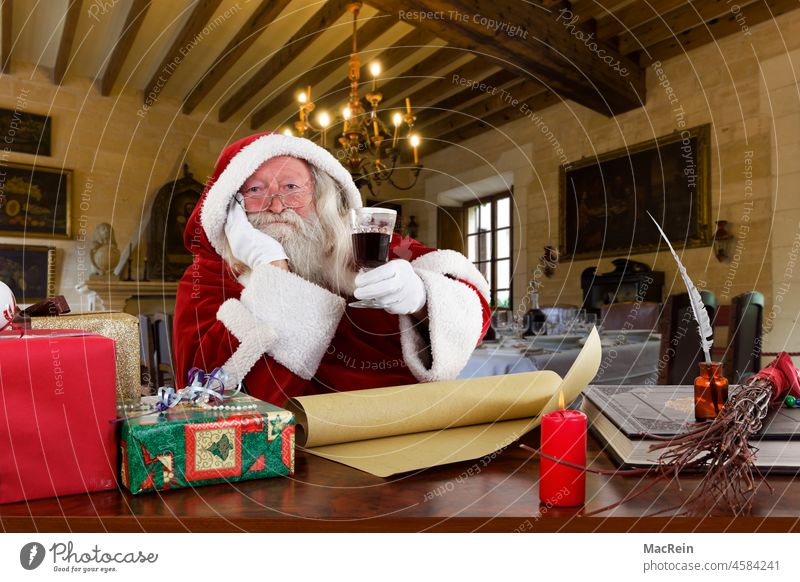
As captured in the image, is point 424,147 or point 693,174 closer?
point 693,174

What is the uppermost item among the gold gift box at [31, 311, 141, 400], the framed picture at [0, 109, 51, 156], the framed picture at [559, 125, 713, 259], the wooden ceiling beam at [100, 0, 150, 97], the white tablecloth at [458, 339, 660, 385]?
the wooden ceiling beam at [100, 0, 150, 97]

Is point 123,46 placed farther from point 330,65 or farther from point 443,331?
point 443,331

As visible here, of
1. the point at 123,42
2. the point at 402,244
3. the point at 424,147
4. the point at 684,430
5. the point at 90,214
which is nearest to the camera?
the point at 684,430

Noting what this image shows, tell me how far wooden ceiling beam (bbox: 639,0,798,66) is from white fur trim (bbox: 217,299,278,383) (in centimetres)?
461

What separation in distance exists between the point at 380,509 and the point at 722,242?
5.18m

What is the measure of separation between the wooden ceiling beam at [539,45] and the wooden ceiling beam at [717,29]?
10.4 inches

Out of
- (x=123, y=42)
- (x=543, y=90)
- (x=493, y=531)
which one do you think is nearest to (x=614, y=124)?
(x=543, y=90)

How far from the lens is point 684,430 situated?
657mm

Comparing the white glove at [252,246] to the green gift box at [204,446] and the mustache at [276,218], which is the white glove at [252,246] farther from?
the green gift box at [204,446]

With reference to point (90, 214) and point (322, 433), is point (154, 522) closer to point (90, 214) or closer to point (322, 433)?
point (322, 433)

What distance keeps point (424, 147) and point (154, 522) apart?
21.4 feet

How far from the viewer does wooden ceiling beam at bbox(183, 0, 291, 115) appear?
12.0 ft

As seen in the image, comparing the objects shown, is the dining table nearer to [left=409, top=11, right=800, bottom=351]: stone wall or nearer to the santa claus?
the santa claus

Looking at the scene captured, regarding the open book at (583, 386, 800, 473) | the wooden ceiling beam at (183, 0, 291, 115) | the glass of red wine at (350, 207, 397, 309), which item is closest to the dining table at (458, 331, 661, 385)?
the open book at (583, 386, 800, 473)
